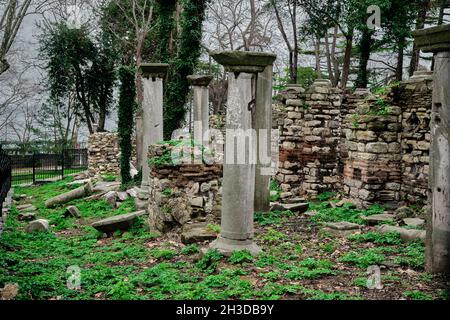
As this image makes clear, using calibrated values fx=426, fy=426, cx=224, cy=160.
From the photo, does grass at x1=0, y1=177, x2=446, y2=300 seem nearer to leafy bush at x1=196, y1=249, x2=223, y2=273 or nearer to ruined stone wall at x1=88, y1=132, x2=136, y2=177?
leafy bush at x1=196, y1=249, x2=223, y2=273

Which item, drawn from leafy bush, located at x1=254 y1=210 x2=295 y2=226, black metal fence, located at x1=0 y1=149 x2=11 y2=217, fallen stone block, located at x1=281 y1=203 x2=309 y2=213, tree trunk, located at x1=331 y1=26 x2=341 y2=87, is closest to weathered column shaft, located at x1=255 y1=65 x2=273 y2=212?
leafy bush, located at x1=254 y1=210 x2=295 y2=226

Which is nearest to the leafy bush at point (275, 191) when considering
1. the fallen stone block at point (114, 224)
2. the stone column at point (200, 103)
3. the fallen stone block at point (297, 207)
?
the fallen stone block at point (297, 207)

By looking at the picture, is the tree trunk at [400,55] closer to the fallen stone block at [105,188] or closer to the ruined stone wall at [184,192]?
the fallen stone block at [105,188]

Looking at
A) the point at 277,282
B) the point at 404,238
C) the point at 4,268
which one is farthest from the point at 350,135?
the point at 4,268

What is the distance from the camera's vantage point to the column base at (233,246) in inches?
235

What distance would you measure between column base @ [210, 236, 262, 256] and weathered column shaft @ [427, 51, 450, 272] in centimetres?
231

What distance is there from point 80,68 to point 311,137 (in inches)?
758

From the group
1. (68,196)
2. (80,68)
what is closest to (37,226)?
(68,196)

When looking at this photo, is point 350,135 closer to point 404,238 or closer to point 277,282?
point 404,238

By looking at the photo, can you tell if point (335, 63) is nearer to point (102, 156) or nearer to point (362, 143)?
point (102, 156)

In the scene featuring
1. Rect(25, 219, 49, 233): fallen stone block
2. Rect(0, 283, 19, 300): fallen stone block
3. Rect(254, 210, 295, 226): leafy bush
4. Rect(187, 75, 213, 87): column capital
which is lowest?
Rect(25, 219, 49, 233): fallen stone block

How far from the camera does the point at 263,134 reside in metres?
8.74

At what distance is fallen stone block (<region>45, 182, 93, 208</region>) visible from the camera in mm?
13625

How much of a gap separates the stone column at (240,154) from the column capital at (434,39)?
1.93 metres
